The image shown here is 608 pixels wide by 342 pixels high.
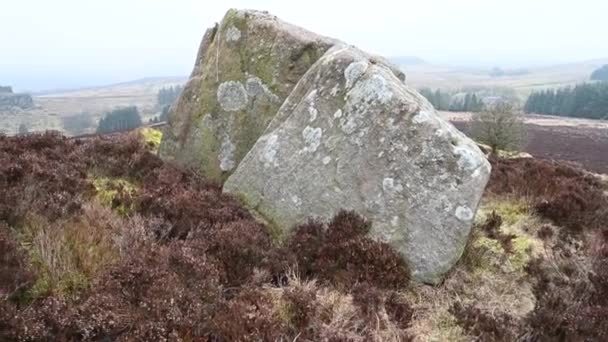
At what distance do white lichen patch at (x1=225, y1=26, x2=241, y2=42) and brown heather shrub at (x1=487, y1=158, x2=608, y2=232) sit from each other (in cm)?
605

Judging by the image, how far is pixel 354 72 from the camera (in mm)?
7363

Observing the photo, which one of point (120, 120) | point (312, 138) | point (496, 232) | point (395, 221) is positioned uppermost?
point (312, 138)

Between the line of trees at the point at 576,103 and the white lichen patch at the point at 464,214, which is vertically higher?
the white lichen patch at the point at 464,214

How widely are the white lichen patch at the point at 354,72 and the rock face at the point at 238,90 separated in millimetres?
2140

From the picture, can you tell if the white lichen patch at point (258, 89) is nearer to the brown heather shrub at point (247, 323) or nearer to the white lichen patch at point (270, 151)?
the white lichen patch at point (270, 151)

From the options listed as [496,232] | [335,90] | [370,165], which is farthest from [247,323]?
[496,232]

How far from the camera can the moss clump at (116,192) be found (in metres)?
7.35

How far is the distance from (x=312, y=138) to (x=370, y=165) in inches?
41.5

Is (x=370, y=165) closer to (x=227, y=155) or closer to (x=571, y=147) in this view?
(x=227, y=155)

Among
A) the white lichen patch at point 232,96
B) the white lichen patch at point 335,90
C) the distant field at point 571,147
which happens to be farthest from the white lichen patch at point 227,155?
the distant field at point 571,147

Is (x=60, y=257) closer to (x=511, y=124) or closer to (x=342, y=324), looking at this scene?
(x=342, y=324)

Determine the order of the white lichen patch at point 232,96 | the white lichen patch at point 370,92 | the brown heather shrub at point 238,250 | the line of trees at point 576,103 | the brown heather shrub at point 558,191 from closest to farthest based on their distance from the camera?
the brown heather shrub at point 238,250 → the white lichen patch at point 370,92 → the brown heather shrub at point 558,191 → the white lichen patch at point 232,96 → the line of trees at point 576,103

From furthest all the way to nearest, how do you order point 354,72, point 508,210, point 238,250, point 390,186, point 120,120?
point 120,120, point 508,210, point 354,72, point 390,186, point 238,250

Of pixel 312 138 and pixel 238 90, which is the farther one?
pixel 238 90
